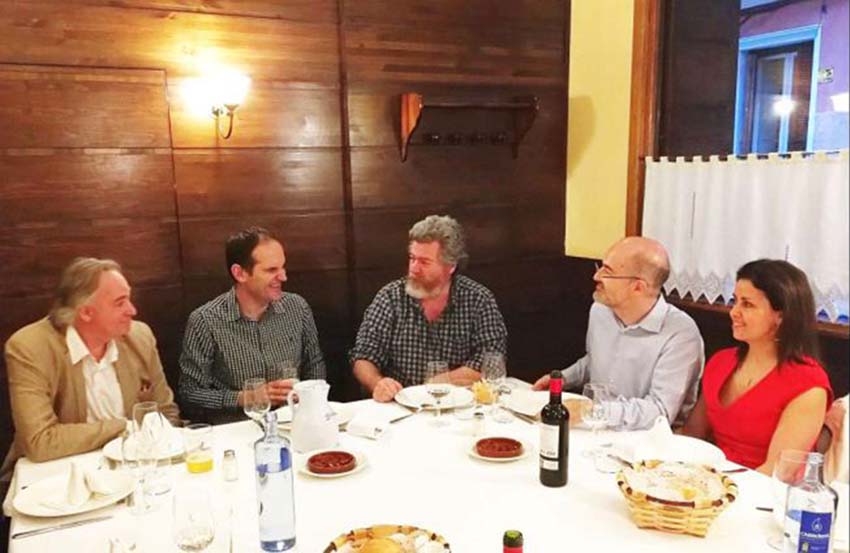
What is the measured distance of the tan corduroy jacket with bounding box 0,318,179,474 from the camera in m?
1.92

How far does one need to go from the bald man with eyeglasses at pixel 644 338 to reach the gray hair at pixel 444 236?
72cm

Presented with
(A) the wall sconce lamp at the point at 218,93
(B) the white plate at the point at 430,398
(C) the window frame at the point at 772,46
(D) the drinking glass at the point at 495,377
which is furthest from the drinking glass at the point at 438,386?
(C) the window frame at the point at 772,46

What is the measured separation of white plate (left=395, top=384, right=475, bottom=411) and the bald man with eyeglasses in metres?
0.30

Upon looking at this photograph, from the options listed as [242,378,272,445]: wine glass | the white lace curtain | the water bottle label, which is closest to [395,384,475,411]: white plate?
[242,378,272,445]: wine glass

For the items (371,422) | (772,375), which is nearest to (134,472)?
(371,422)

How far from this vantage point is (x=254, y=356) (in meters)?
2.86

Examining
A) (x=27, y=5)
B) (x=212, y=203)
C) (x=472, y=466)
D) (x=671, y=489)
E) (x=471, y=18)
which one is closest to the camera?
(x=671, y=489)

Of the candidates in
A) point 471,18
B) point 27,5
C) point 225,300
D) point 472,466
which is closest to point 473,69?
point 471,18

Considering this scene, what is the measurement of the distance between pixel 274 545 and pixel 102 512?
472 millimetres

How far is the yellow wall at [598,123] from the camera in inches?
137

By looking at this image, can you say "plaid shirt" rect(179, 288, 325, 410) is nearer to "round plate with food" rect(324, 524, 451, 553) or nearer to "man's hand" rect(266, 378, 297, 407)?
"man's hand" rect(266, 378, 297, 407)

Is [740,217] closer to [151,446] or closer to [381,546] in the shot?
[381,546]

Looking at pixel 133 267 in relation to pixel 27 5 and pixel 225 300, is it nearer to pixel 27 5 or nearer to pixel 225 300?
pixel 225 300

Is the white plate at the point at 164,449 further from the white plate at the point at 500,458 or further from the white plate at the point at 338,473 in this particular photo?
the white plate at the point at 500,458
